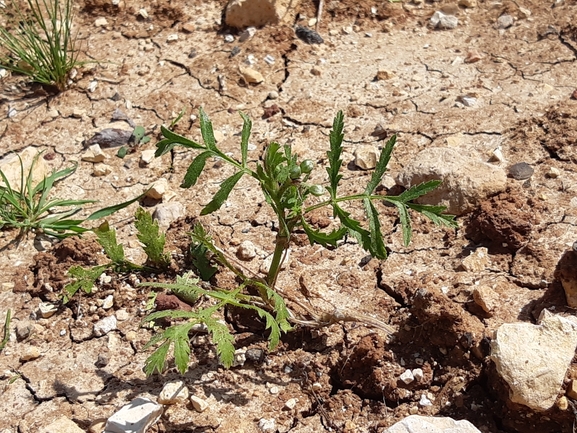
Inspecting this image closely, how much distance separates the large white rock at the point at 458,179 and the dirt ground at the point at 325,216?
0.26 ft

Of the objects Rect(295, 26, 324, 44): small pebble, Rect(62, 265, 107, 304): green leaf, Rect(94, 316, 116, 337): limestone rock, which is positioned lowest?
Rect(94, 316, 116, 337): limestone rock

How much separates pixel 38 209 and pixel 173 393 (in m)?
1.37

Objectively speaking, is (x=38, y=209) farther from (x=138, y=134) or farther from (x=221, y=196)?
(x=221, y=196)

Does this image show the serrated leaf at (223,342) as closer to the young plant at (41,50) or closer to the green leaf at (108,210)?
the green leaf at (108,210)

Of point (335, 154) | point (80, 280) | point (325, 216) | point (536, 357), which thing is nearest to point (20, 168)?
point (80, 280)

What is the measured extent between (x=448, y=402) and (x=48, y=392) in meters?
1.49

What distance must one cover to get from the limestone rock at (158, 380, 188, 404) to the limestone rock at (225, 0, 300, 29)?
2.57m

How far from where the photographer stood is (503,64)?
3.78 metres

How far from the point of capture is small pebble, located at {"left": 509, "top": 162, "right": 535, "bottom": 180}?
9.96 feet

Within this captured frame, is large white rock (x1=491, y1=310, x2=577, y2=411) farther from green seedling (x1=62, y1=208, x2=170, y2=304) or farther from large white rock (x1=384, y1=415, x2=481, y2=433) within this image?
green seedling (x1=62, y1=208, x2=170, y2=304)

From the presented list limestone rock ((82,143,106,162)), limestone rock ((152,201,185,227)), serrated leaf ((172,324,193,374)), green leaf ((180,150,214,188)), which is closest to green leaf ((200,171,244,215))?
green leaf ((180,150,214,188))

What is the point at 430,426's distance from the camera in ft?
6.67

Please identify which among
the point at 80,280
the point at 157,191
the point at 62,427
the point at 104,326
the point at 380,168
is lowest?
the point at 62,427

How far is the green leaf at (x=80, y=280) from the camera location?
8.89 feet
